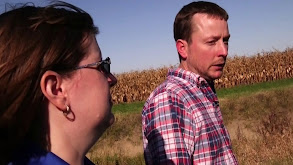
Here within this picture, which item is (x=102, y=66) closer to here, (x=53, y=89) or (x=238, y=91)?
(x=53, y=89)

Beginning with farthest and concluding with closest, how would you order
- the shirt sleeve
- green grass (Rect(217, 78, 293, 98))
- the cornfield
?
1. the cornfield
2. green grass (Rect(217, 78, 293, 98))
3. the shirt sleeve

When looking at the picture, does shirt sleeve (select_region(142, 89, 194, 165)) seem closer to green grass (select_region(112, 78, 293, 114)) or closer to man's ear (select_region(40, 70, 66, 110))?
man's ear (select_region(40, 70, 66, 110))

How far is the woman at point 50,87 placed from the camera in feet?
4.59

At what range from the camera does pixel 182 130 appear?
2324 mm

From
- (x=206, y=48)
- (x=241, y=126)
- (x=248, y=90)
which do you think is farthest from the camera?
(x=248, y=90)

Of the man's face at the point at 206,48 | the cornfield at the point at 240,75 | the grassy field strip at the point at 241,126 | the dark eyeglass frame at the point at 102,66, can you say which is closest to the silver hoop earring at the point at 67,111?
the dark eyeglass frame at the point at 102,66

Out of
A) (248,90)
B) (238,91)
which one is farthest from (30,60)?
(238,91)

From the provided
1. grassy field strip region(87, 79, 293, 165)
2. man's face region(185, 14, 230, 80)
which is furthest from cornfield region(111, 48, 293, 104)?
man's face region(185, 14, 230, 80)

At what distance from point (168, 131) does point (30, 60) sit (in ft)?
3.58

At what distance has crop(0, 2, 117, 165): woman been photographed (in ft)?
4.59

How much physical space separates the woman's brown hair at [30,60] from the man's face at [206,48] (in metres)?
1.32

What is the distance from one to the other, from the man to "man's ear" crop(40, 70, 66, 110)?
0.95 metres

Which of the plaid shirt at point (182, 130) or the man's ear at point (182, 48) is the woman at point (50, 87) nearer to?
the plaid shirt at point (182, 130)

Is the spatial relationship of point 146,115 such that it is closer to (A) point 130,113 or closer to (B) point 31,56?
(B) point 31,56
